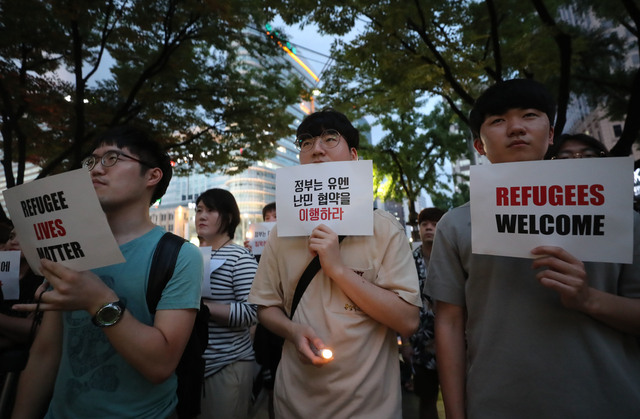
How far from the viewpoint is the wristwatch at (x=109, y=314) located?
1217 millimetres

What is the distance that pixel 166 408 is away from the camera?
1.48m

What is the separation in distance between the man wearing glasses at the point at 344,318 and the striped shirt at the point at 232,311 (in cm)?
81

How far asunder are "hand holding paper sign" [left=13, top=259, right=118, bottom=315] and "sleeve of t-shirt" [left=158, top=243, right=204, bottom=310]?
23 centimetres

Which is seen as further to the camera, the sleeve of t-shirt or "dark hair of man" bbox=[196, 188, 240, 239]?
"dark hair of man" bbox=[196, 188, 240, 239]

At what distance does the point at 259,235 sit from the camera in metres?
5.10

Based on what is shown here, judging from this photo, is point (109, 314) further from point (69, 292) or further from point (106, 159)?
point (106, 159)

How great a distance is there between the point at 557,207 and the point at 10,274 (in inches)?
138

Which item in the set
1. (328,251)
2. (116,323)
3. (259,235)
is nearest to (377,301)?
(328,251)

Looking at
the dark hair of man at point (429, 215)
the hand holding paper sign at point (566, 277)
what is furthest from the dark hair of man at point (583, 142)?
the dark hair of man at point (429, 215)

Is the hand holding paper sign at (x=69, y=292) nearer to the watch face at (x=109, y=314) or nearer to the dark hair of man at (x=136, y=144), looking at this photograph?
the watch face at (x=109, y=314)

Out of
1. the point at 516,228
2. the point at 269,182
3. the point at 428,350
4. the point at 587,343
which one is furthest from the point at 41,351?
the point at 269,182

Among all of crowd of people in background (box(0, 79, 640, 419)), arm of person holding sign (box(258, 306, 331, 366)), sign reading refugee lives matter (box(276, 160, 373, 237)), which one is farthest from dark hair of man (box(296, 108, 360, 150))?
arm of person holding sign (box(258, 306, 331, 366))

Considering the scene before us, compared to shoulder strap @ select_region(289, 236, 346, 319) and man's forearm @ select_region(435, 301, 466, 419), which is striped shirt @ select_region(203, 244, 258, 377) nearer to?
shoulder strap @ select_region(289, 236, 346, 319)

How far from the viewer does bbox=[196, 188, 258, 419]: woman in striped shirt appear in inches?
93.7
